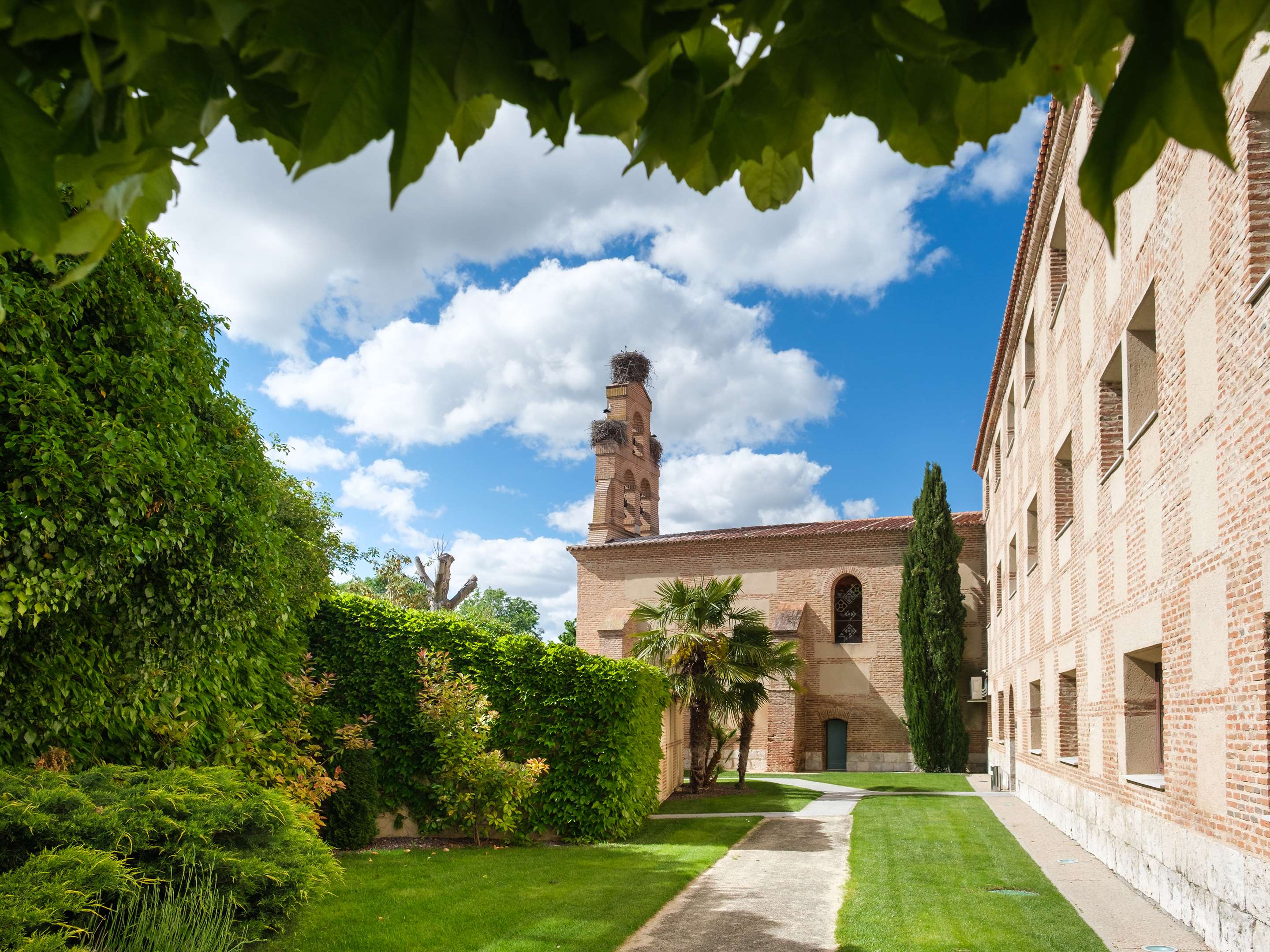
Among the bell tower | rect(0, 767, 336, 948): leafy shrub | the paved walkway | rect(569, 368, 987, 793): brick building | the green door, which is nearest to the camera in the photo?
rect(0, 767, 336, 948): leafy shrub

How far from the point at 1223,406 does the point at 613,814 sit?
31.8 ft

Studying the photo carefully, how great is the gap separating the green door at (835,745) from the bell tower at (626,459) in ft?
34.2

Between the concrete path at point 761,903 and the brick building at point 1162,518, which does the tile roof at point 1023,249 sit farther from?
the concrete path at point 761,903

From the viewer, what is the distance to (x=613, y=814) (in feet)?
45.1

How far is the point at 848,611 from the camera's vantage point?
107ft

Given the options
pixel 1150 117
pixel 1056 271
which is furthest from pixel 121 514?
pixel 1056 271

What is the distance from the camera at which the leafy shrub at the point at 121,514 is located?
6.29 metres

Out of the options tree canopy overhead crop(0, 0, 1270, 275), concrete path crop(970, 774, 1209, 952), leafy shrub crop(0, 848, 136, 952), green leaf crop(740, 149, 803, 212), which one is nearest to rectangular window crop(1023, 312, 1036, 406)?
concrete path crop(970, 774, 1209, 952)

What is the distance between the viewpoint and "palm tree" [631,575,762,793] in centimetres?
2061

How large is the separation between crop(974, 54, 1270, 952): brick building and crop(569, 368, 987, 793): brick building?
13.6 m

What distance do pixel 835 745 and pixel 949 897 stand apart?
877 inches

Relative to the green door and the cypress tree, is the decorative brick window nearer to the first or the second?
the cypress tree

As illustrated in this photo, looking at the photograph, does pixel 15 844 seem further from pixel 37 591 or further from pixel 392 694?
pixel 392 694

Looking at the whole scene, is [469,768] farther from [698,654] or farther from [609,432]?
[609,432]
